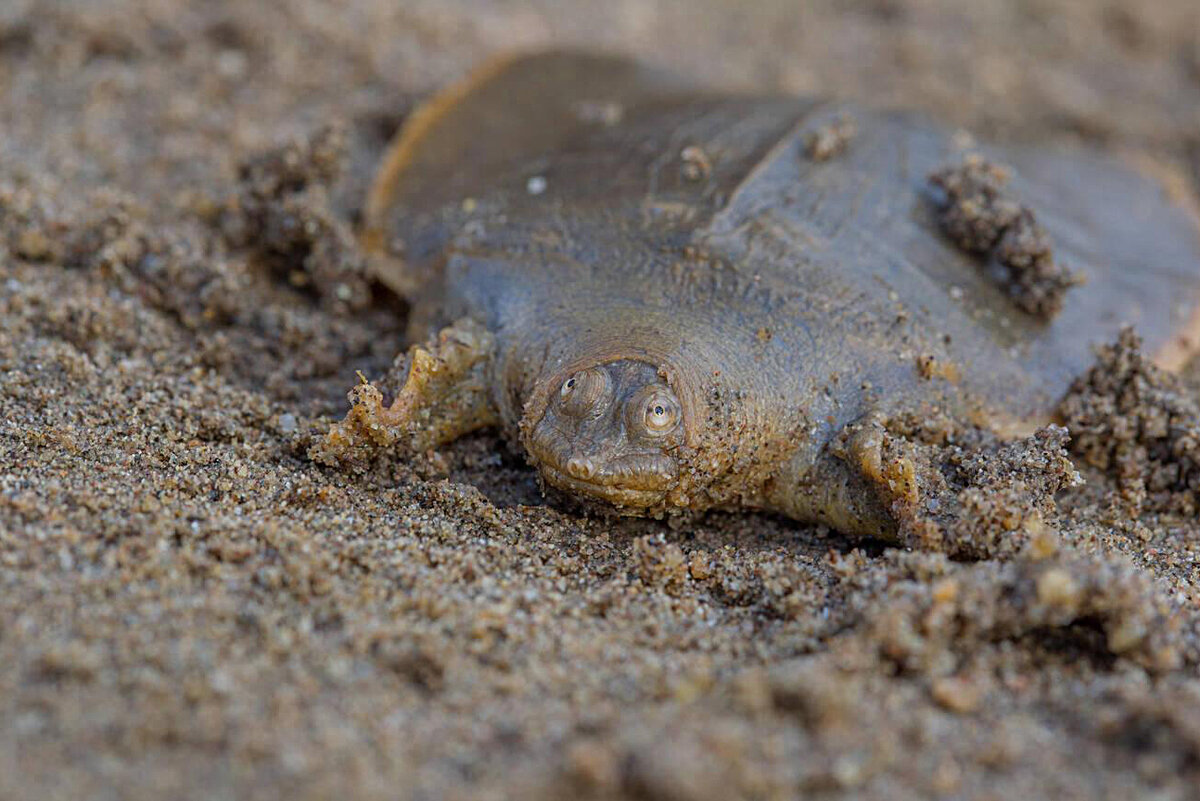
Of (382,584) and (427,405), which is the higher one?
(427,405)

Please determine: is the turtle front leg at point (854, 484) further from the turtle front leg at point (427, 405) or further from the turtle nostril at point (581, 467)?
the turtle front leg at point (427, 405)

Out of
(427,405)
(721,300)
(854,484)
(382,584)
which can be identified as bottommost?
(382,584)

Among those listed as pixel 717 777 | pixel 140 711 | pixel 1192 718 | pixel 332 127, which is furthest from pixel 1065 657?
pixel 332 127

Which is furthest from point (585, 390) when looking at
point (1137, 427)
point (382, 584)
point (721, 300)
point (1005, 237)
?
point (1137, 427)

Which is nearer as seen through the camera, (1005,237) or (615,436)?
(615,436)

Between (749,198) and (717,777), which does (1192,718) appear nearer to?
(717,777)

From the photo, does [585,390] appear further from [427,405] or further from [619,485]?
[427,405]

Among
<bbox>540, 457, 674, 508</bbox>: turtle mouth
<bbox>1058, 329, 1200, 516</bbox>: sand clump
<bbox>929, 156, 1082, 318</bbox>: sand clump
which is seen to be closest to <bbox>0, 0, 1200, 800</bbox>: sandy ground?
<bbox>1058, 329, 1200, 516</bbox>: sand clump
